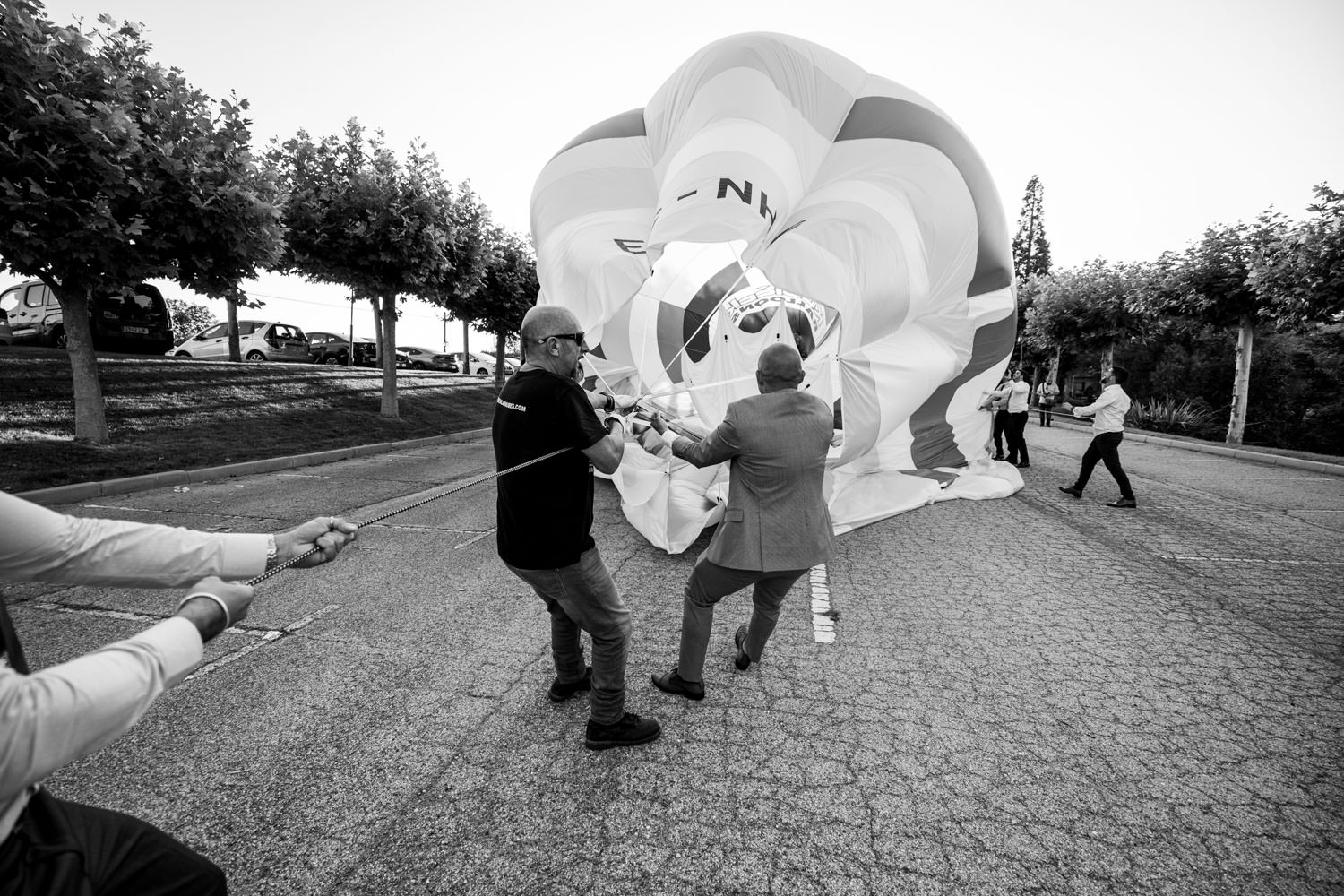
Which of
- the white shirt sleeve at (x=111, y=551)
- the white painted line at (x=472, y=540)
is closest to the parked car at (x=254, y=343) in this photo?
the white painted line at (x=472, y=540)

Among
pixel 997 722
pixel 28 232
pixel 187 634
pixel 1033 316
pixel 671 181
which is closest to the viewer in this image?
pixel 187 634

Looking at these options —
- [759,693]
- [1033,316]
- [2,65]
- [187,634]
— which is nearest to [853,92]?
[759,693]

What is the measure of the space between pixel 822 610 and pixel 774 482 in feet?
5.69

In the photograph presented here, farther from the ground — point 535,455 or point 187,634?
point 535,455

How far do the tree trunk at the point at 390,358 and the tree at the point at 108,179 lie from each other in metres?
4.14

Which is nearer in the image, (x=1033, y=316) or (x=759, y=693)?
(x=759, y=693)

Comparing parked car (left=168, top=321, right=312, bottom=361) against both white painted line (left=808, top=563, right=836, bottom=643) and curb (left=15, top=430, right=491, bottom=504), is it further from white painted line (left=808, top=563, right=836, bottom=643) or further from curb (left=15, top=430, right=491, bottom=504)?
white painted line (left=808, top=563, right=836, bottom=643)

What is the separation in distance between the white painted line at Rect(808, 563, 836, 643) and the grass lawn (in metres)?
8.40

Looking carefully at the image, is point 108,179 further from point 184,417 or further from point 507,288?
point 507,288

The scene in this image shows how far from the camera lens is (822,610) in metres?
4.42

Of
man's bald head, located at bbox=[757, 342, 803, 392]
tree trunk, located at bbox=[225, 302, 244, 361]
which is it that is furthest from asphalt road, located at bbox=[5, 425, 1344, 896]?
tree trunk, located at bbox=[225, 302, 244, 361]

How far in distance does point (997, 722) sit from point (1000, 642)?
1.01 meters

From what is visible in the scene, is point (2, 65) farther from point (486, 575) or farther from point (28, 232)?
point (486, 575)

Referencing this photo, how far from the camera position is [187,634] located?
1.26 m
